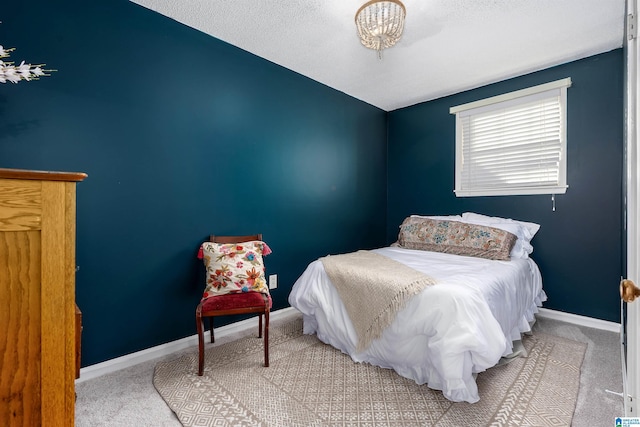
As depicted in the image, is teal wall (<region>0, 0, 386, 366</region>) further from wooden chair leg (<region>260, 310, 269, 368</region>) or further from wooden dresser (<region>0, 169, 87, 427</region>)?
wooden dresser (<region>0, 169, 87, 427</region>)

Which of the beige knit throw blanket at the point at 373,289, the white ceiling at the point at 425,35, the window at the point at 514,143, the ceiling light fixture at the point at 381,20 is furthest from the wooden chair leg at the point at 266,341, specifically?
the window at the point at 514,143

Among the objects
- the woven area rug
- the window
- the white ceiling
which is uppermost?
the white ceiling

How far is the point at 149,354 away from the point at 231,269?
0.85 meters

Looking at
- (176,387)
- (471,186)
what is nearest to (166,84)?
(176,387)

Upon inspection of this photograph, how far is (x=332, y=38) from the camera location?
8.03ft

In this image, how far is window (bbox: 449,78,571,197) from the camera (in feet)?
9.41

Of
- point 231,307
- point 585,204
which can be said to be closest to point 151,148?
point 231,307

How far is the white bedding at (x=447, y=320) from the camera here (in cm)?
159

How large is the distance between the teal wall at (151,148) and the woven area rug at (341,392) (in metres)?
0.60

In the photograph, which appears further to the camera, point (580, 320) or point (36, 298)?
point (580, 320)

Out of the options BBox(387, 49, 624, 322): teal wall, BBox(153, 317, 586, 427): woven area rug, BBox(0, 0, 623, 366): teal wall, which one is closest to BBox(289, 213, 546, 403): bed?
BBox(153, 317, 586, 427): woven area rug

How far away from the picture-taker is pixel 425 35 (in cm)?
239

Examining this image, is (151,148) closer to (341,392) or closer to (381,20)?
(381,20)

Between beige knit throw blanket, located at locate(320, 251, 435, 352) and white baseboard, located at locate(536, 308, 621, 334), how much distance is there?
1775mm
